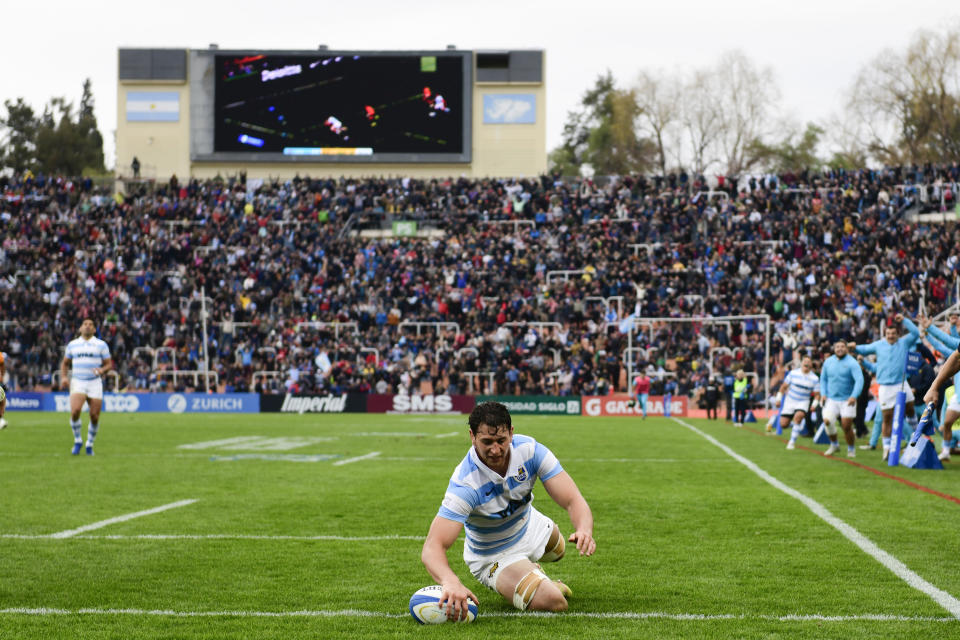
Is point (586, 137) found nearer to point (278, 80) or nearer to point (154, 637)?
point (278, 80)

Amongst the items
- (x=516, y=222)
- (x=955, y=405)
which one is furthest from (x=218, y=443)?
(x=516, y=222)

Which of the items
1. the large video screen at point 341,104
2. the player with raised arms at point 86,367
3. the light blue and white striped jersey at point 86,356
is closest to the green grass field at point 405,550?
the player with raised arms at point 86,367

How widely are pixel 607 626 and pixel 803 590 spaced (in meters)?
1.78

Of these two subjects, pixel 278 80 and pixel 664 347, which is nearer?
pixel 664 347

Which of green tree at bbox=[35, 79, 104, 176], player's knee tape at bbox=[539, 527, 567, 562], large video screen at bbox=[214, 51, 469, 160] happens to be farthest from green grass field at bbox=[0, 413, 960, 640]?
green tree at bbox=[35, 79, 104, 176]

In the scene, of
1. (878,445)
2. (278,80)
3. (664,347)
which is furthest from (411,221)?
(878,445)

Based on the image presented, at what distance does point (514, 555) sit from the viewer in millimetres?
7289

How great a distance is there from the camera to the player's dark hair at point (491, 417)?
6.58m

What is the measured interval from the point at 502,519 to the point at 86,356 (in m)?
14.1

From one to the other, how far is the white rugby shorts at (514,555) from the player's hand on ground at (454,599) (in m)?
0.74

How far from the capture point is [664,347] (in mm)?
41125

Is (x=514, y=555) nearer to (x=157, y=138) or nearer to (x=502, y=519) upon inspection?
(x=502, y=519)

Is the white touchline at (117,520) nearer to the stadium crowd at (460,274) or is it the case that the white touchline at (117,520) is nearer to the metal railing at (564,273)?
the stadium crowd at (460,274)

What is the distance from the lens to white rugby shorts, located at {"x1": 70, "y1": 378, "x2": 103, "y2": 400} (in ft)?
63.8
